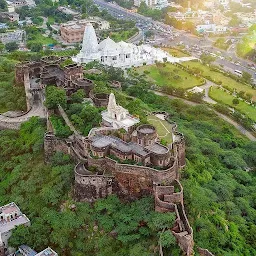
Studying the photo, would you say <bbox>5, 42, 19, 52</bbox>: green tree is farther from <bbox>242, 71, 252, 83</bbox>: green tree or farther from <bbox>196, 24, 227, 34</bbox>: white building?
<bbox>196, 24, 227, 34</bbox>: white building

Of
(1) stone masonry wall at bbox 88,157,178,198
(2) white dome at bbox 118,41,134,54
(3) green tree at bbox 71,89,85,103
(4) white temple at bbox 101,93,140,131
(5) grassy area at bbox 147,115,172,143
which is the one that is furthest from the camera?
(2) white dome at bbox 118,41,134,54

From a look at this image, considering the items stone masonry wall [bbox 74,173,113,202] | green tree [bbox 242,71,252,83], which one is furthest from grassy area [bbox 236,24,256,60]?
stone masonry wall [bbox 74,173,113,202]

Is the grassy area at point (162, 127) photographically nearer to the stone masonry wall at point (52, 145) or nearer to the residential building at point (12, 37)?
the stone masonry wall at point (52, 145)

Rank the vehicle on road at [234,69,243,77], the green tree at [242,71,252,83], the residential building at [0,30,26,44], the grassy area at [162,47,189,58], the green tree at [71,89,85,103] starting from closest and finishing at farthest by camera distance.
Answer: the green tree at [71,89,85,103], the green tree at [242,71,252,83], the vehicle on road at [234,69,243,77], the grassy area at [162,47,189,58], the residential building at [0,30,26,44]

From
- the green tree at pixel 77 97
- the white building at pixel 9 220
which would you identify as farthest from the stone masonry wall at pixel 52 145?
the white building at pixel 9 220

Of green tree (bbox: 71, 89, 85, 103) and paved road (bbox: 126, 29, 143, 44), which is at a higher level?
green tree (bbox: 71, 89, 85, 103)

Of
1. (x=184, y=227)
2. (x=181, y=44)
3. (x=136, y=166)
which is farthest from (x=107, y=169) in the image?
(x=181, y=44)

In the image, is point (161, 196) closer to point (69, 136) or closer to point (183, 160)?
point (183, 160)
